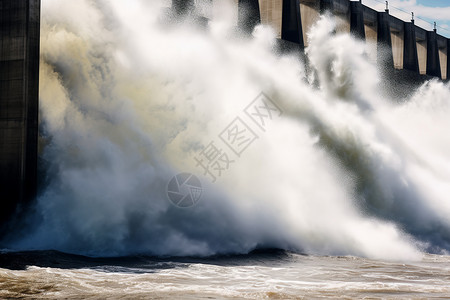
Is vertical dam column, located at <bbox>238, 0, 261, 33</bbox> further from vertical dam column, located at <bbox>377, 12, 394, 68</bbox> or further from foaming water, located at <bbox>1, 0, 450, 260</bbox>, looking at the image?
vertical dam column, located at <bbox>377, 12, 394, 68</bbox>

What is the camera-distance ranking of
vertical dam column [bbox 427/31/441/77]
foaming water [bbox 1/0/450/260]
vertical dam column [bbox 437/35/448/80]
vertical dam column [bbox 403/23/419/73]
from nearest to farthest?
foaming water [bbox 1/0/450/260], vertical dam column [bbox 403/23/419/73], vertical dam column [bbox 427/31/441/77], vertical dam column [bbox 437/35/448/80]

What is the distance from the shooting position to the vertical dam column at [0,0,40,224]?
60.3 feet

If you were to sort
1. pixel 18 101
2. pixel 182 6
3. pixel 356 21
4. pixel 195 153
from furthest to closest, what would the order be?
pixel 356 21, pixel 182 6, pixel 195 153, pixel 18 101

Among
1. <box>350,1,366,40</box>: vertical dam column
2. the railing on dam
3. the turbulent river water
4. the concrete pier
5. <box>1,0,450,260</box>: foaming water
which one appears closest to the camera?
the turbulent river water

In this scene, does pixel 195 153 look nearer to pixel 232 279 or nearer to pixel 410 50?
pixel 232 279

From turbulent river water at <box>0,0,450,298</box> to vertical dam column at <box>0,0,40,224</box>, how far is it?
0.44 meters

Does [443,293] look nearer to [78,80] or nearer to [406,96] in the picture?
[78,80]

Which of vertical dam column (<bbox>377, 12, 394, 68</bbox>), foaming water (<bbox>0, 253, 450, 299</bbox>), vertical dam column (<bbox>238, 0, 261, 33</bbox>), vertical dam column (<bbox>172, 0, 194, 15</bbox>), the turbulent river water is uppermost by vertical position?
vertical dam column (<bbox>377, 12, 394, 68</bbox>)

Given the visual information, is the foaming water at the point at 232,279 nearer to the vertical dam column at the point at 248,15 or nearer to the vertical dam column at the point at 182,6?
the vertical dam column at the point at 182,6

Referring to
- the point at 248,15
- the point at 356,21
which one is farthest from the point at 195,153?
the point at 356,21

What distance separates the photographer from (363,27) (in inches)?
1298

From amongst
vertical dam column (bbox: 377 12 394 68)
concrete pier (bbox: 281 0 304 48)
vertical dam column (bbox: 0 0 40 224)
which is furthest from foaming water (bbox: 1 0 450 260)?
vertical dam column (bbox: 377 12 394 68)

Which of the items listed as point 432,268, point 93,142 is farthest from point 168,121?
point 432,268

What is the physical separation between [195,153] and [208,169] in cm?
65
